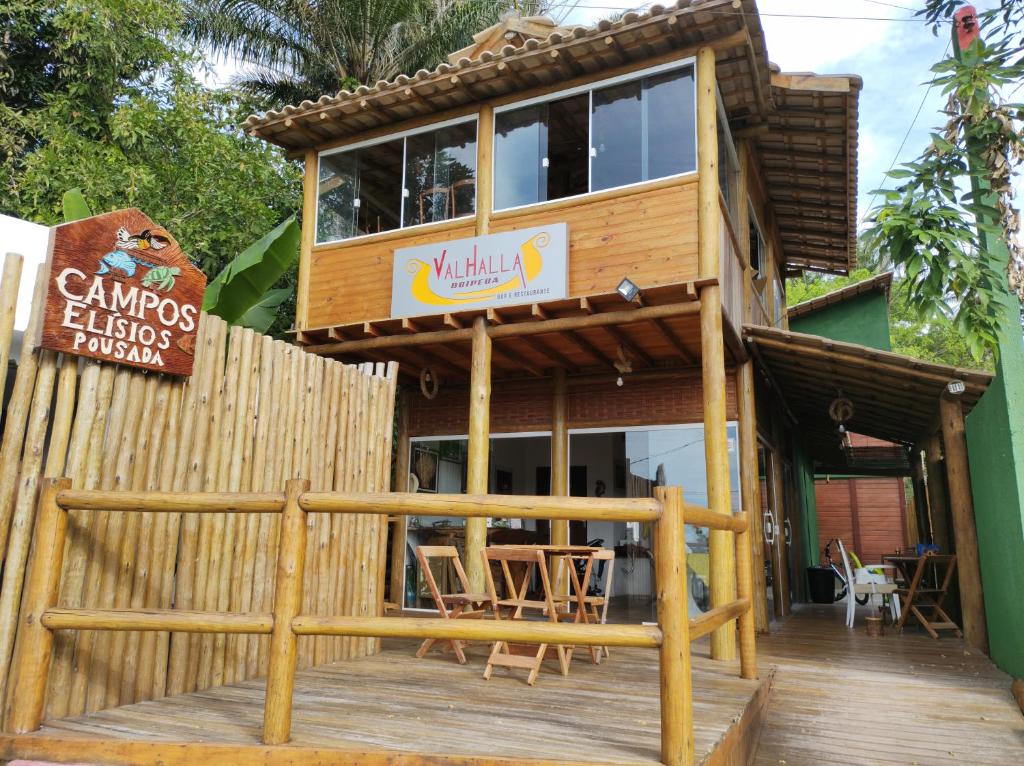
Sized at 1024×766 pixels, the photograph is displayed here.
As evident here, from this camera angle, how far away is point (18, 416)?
352 centimetres

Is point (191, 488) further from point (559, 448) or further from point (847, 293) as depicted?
point (847, 293)

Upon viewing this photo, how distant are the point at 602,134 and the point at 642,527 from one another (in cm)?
462

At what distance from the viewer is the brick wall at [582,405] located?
9.00 m

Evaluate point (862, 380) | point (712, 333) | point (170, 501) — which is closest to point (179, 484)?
point (170, 501)

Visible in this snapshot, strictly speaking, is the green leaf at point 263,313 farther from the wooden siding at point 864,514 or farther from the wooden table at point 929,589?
the wooden siding at point 864,514

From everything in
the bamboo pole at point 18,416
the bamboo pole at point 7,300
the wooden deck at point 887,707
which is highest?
the bamboo pole at point 7,300

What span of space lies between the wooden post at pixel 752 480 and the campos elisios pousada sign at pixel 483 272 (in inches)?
102

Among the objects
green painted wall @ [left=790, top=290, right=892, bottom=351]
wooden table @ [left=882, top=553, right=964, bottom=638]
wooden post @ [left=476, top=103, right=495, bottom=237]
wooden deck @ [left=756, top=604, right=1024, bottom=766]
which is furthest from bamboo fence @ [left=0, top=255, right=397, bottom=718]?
green painted wall @ [left=790, top=290, right=892, bottom=351]

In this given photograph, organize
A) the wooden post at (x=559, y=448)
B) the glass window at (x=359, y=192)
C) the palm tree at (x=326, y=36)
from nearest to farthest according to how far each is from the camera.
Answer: the glass window at (x=359, y=192) → the wooden post at (x=559, y=448) → the palm tree at (x=326, y=36)

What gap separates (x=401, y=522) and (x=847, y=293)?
27.8 feet

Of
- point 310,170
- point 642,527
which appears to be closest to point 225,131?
point 310,170

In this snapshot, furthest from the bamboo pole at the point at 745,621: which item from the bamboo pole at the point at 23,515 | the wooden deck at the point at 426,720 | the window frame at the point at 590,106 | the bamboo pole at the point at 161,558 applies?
the bamboo pole at the point at 23,515

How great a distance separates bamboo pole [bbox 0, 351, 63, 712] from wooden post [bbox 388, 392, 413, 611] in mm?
6889

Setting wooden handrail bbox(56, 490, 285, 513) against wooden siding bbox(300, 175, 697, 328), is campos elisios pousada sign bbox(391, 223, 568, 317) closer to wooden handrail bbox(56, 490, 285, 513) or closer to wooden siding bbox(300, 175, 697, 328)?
wooden siding bbox(300, 175, 697, 328)
